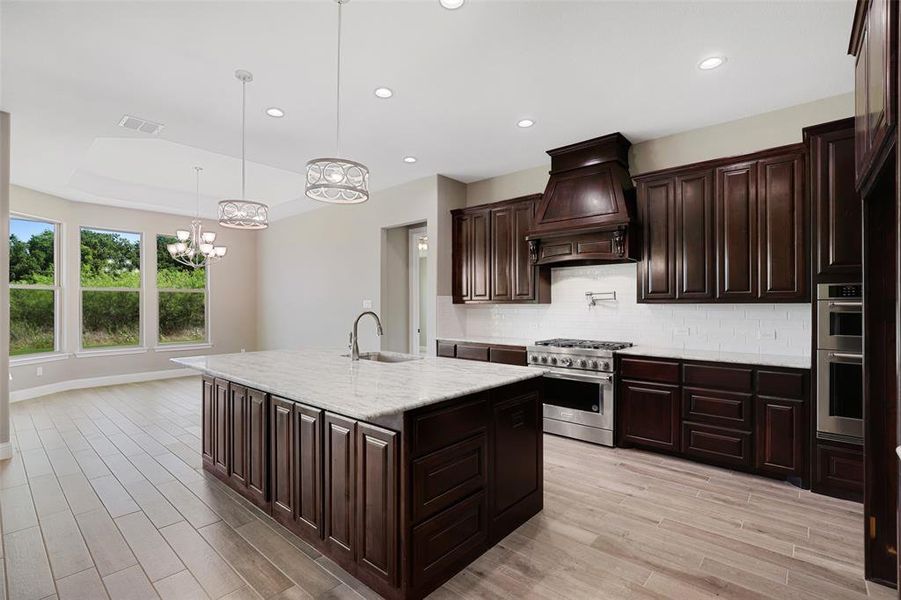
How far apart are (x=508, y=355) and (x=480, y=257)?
137cm

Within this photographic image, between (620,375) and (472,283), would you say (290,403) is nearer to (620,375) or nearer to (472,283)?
(620,375)

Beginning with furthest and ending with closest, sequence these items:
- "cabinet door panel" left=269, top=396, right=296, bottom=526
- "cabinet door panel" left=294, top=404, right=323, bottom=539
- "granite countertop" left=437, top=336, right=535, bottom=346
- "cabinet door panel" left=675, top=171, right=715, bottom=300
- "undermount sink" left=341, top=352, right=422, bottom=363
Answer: "granite countertop" left=437, top=336, right=535, bottom=346 < "cabinet door panel" left=675, top=171, right=715, bottom=300 < "undermount sink" left=341, top=352, right=422, bottom=363 < "cabinet door panel" left=269, top=396, right=296, bottom=526 < "cabinet door panel" left=294, top=404, right=323, bottom=539

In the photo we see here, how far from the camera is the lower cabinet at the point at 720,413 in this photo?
3158 millimetres

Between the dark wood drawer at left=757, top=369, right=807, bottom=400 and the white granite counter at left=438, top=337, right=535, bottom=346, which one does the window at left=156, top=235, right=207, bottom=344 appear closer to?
the white granite counter at left=438, top=337, right=535, bottom=346

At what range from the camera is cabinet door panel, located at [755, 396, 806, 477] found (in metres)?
3.12

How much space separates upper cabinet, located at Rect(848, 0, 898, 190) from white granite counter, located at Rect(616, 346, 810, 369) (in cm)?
159

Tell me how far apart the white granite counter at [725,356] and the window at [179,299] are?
764 centimetres

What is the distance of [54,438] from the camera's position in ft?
14.1

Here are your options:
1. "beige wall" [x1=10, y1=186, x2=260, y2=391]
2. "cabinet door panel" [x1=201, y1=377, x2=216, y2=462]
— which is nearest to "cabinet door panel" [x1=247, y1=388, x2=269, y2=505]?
"cabinet door panel" [x1=201, y1=377, x2=216, y2=462]

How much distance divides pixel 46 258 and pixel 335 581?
7.25 m

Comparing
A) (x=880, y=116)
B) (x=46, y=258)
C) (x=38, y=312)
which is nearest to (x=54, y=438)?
(x=38, y=312)

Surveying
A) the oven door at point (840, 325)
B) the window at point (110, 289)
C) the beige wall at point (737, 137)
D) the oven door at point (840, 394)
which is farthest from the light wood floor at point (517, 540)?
the window at point (110, 289)

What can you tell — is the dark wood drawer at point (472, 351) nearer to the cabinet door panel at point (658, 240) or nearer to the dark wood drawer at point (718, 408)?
the cabinet door panel at point (658, 240)

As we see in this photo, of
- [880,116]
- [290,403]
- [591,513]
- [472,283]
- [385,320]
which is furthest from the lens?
[385,320]
